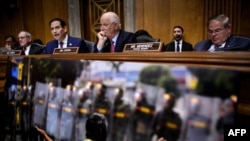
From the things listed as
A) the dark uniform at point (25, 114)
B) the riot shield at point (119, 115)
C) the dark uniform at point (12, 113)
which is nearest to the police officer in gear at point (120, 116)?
the riot shield at point (119, 115)

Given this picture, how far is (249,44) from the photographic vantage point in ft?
5.25

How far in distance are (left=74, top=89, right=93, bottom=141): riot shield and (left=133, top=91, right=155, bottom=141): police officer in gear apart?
22 cm

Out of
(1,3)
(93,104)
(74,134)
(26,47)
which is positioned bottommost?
(74,134)

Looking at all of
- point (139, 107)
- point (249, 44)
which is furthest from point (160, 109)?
point (249, 44)

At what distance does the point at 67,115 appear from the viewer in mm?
936

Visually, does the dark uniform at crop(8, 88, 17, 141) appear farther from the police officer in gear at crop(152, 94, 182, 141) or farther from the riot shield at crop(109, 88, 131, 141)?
the police officer in gear at crop(152, 94, 182, 141)

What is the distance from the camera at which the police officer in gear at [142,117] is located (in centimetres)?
69

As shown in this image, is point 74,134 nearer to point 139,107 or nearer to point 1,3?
point 139,107

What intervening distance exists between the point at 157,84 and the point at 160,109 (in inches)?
3.1

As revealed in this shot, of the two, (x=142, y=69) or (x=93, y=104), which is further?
(x=93, y=104)

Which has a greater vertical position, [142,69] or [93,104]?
[142,69]

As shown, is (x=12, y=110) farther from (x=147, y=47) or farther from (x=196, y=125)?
(x=196, y=125)

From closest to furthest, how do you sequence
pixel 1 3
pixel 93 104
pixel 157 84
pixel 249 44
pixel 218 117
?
pixel 218 117, pixel 157 84, pixel 93 104, pixel 249 44, pixel 1 3

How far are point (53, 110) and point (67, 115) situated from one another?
0.12 metres
